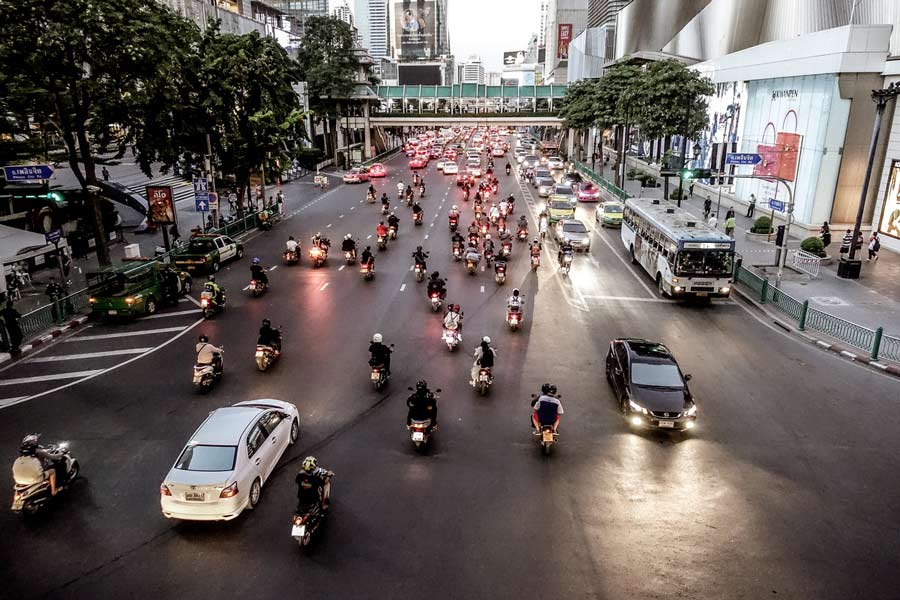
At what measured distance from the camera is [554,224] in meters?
37.6

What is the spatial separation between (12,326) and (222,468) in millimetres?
12535

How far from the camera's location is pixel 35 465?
10398 millimetres

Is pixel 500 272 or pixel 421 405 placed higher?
pixel 421 405

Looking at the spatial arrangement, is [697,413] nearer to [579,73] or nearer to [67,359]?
[67,359]

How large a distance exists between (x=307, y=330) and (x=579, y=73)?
14204 centimetres

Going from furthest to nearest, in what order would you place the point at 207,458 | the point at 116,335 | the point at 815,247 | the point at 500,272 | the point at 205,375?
the point at 815,247, the point at 500,272, the point at 116,335, the point at 205,375, the point at 207,458

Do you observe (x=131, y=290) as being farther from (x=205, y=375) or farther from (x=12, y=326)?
(x=205, y=375)

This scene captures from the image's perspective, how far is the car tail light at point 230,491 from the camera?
9789 millimetres

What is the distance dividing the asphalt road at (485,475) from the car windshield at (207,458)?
1.03m

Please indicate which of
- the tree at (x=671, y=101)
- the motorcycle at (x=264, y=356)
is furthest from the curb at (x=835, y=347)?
the tree at (x=671, y=101)

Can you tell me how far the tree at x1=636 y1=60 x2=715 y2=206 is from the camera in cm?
4584

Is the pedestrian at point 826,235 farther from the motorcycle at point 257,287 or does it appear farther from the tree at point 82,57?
the tree at point 82,57

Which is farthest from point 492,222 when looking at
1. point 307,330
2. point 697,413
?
point 697,413

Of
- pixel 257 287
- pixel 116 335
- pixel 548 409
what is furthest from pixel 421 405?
pixel 257 287
